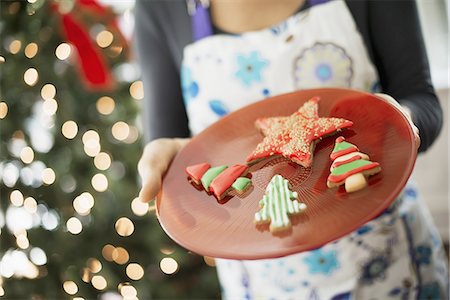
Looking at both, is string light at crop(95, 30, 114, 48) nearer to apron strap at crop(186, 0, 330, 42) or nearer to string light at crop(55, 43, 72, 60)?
string light at crop(55, 43, 72, 60)

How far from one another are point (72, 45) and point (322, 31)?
62 centimetres

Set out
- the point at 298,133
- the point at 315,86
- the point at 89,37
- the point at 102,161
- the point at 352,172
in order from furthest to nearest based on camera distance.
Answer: the point at 102,161 → the point at 89,37 → the point at 315,86 → the point at 298,133 → the point at 352,172

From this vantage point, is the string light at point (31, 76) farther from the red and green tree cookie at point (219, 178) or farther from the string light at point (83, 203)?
the red and green tree cookie at point (219, 178)

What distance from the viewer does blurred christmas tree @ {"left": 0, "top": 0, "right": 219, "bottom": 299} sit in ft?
3.94

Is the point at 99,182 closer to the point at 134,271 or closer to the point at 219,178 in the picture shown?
the point at 134,271

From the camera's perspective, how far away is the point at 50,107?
4.03ft

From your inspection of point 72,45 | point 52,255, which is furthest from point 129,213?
point 72,45

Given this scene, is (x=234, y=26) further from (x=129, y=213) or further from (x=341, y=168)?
(x=129, y=213)

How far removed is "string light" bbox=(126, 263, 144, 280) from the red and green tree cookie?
0.75 m

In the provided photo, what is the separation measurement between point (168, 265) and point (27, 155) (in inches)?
16.4

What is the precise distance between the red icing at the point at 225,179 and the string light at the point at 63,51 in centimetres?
75

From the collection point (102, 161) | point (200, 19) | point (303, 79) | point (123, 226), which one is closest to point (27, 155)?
point (102, 161)

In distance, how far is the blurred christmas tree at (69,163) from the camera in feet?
3.94

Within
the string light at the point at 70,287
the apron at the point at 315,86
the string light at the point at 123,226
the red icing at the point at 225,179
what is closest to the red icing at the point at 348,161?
the red icing at the point at 225,179
